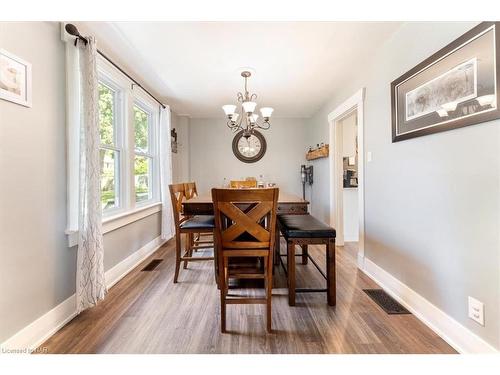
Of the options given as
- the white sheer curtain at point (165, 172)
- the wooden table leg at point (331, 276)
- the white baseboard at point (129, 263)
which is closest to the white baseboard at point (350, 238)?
the wooden table leg at point (331, 276)

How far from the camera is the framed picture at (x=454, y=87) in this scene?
1281 mm

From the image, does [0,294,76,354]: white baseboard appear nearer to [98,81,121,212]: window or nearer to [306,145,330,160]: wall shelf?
[98,81,121,212]: window

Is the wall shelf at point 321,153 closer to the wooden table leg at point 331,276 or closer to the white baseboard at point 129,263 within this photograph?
the wooden table leg at point 331,276

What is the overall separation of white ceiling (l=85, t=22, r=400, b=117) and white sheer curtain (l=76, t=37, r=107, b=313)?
51 centimetres

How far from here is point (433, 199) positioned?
5.55ft

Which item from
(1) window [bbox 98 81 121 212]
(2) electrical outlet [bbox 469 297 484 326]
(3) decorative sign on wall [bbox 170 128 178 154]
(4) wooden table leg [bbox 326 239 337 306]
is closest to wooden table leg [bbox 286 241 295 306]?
(4) wooden table leg [bbox 326 239 337 306]

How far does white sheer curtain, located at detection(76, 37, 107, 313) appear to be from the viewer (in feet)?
5.93

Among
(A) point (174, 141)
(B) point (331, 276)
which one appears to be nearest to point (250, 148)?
(A) point (174, 141)

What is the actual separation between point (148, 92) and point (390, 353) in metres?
3.75

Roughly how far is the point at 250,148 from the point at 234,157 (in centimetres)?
40

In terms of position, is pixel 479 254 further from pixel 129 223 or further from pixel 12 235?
pixel 129 223

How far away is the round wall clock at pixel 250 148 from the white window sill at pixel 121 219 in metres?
2.22
